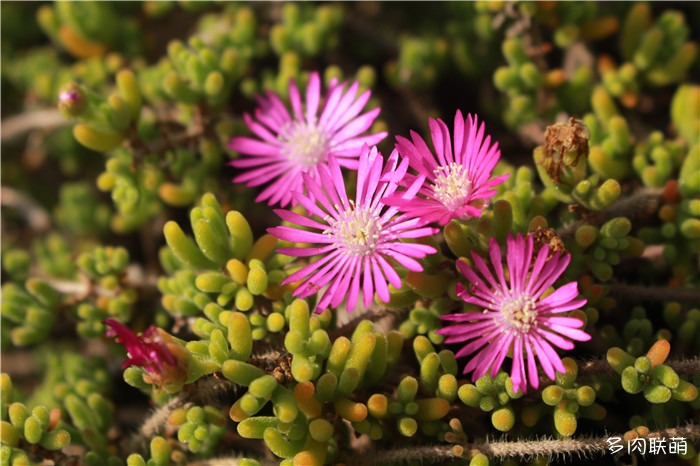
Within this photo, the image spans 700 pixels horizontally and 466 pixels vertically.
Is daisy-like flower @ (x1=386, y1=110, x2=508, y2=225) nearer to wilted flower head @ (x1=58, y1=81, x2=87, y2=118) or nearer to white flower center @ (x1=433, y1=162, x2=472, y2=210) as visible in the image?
white flower center @ (x1=433, y1=162, x2=472, y2=210)

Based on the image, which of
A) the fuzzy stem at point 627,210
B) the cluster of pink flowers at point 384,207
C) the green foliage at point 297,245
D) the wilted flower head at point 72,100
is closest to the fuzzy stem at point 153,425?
the green foliage at point 297,245

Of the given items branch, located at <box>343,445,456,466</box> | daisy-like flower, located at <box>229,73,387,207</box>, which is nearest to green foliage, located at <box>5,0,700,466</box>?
branch, located at <box>343,445,456,466</box>

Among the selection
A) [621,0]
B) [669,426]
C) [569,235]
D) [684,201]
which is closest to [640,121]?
[621,0]

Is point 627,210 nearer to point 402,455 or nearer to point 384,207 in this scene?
point 384,207

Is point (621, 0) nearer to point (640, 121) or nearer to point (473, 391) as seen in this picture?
point (640, 121)

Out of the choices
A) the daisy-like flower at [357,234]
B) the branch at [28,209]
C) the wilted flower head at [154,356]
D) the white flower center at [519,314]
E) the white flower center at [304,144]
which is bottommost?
the wilted flower head at [154,356]

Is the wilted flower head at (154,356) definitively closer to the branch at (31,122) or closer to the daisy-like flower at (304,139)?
the daisy-like flower at (304,139)
